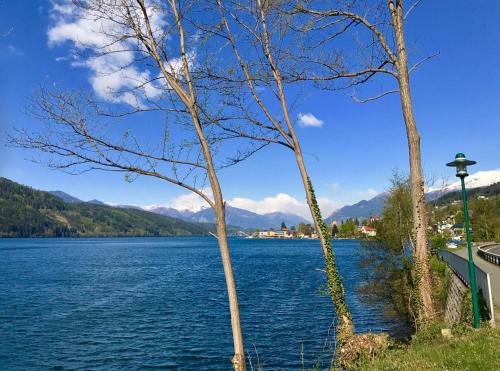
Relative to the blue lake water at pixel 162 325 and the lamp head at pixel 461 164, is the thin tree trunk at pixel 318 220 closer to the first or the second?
the blue lake water at pixel 162 325

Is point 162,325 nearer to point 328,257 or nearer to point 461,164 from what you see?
point 328,257

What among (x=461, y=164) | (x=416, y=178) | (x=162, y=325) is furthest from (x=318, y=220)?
(x=162, y=325)

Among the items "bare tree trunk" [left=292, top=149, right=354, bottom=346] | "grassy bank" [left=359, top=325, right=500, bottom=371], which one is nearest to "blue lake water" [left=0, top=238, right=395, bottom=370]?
"bare tree trunk" [left=292, top=149, right=354, bottom=346]

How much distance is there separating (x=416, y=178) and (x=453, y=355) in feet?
15.4

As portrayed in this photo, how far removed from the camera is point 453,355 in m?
8.28

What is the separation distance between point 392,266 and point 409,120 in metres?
23.2

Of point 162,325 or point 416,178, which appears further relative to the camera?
point 162,325

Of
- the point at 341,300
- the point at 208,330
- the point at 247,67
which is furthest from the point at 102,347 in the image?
the point at 247,67

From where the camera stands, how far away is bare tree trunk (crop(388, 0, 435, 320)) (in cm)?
1146

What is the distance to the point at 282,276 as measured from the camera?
56.7m

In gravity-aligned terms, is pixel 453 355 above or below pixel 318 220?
below

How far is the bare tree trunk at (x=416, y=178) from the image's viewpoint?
37.6ft

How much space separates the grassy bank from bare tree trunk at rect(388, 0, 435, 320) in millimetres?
1292

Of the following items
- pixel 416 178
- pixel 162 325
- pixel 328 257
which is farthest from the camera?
pixel 162 325
